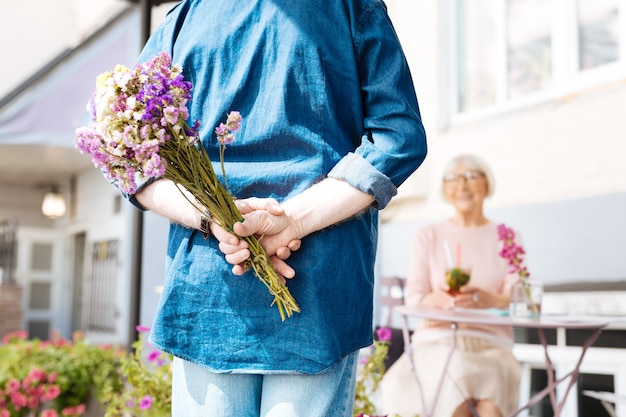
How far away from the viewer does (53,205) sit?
41.5ft

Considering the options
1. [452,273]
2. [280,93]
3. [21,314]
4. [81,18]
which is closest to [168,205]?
[280,93]

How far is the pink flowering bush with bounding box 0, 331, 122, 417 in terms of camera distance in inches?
192

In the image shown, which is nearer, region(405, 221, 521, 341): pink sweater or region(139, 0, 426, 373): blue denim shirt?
region(139, 0, 426, 373): blue denim shirt

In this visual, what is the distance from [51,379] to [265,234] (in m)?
4.31

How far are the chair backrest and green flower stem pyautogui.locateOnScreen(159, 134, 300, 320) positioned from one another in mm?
3571

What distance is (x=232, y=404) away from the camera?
3.84ft

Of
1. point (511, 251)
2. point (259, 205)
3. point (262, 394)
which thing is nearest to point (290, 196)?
point (259, 205)

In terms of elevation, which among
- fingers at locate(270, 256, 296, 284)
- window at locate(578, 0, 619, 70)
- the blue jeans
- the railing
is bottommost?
the blue jeans

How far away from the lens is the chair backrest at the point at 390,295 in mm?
4695

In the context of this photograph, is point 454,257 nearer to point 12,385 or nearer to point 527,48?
point 527,48

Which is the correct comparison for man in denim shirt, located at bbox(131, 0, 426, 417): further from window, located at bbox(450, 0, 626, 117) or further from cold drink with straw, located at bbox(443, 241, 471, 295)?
window, located at bbox(450, 0, 626, 117)

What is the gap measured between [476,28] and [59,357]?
374cm

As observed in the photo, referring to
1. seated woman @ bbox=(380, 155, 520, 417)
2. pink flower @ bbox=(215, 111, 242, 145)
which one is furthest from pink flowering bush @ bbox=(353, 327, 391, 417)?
pink flower @ bbox=(215, 111, 242, 145)

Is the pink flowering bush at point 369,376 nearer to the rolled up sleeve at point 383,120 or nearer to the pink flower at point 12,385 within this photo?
the rolled up sleeve at point 383,120
